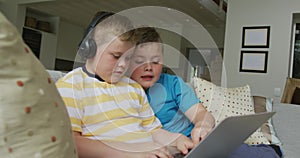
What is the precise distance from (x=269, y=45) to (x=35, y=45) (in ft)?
14.8

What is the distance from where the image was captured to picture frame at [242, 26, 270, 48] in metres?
3.69

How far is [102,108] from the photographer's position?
0.77 meters

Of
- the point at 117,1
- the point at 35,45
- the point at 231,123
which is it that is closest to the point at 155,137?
the point at 231,123

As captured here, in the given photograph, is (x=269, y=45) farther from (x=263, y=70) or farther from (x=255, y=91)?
(x=255, y=91)

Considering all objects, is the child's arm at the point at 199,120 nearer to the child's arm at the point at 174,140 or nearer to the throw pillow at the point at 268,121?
the child's arm at the point at 174,140

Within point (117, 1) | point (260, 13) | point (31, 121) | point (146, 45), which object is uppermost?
point (117, 1)

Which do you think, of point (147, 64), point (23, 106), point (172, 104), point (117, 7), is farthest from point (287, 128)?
point (117, 7)

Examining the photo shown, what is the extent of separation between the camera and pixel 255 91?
3727 millimetres

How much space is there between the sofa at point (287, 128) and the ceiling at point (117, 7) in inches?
121

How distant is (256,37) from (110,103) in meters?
3.28

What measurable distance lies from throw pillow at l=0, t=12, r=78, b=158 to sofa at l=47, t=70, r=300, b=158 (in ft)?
4.32

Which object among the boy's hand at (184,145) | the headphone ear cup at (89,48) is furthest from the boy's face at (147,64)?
the boy's hand at (184,145)

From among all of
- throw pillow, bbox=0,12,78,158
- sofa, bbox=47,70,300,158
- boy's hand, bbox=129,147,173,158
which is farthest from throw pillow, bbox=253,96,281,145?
throw pillow, bbox=0,12,78,158

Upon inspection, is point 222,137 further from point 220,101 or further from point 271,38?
point 271,38
